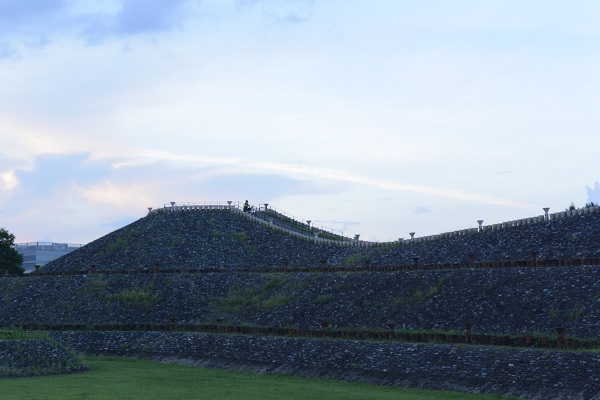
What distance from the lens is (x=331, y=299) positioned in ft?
249

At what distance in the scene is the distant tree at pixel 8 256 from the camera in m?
126

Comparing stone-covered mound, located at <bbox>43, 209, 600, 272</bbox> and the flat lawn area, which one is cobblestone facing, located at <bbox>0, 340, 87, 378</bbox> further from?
stone-covered mound, located at <bbox>43, 209, 600, 272</bbox>

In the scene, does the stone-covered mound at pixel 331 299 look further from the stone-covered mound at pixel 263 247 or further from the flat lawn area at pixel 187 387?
the flat lawn area at pixel 187 387

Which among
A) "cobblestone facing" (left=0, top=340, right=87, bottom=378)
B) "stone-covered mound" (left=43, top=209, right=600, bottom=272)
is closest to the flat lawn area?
"cobblestone facing" (left=0, top=340, right=87, bottom=378)

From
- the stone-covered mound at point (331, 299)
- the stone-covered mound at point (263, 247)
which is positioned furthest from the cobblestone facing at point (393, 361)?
the stone-covered mound at point (263, 247)

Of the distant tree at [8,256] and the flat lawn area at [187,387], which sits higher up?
the distant tree at [8,256]

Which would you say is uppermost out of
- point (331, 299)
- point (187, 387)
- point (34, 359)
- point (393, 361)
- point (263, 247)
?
point (263, 247)

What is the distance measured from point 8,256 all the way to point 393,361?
290 feet

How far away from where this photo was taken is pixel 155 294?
92.5 meters

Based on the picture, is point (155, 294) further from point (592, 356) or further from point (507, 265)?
point (592, 356)

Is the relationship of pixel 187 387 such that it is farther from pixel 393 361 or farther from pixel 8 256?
pixel 8 256

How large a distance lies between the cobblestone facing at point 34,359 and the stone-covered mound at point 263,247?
32.3 meters

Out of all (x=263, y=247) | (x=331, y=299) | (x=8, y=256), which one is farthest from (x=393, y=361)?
(x=8, y=256)

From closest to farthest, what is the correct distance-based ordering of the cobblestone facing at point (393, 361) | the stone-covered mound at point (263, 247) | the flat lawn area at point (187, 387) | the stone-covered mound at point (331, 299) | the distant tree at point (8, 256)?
the cobblestone facing at point (393, 361), the flat lawn area at point (187, 387), the stone-covered mound at point (331, 299), the stone-covered mound at point (263, 247), the distant tree at point (8, 256)
